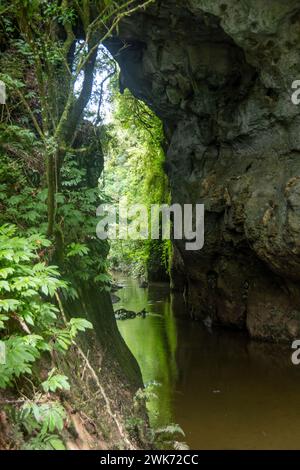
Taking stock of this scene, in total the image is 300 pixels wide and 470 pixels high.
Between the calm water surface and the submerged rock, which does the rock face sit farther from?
the submerged rock

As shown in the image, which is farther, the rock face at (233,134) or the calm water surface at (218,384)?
the rock face at (233,134)

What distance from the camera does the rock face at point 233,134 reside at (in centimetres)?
877

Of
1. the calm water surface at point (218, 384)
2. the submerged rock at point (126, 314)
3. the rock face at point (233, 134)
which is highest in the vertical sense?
the rock face at point (233, 134)

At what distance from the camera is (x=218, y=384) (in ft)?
25.6

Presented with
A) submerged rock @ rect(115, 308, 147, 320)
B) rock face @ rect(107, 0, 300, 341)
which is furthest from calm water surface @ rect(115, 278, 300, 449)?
rock face @ rect(107, 0, 300, 341)

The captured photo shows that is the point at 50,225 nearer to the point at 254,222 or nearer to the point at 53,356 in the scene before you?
the point at 53,356

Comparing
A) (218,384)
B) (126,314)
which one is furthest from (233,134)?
(126,314)

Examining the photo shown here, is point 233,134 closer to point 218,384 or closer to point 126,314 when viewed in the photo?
point 218,384

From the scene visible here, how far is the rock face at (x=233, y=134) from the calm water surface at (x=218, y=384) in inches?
48.1

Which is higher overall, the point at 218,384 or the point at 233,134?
the point at 233,134

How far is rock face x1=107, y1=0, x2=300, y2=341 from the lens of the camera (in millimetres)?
8766

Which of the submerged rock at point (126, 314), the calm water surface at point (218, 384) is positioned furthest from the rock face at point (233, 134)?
the submerged rock at point (126, 314)

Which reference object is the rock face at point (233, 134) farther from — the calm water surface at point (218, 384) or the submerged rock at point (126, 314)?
the submerged rock at point (126, 314)

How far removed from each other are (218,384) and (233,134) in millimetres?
5879
